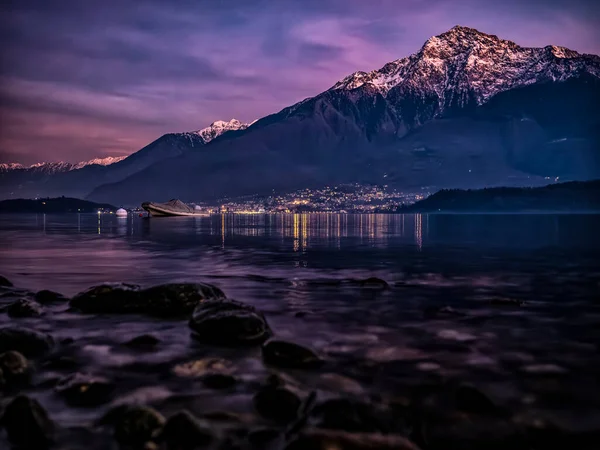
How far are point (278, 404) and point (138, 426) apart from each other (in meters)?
2.43

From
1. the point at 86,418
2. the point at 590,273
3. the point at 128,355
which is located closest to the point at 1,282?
the point at 128,355

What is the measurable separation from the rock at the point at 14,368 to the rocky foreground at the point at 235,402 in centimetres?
2

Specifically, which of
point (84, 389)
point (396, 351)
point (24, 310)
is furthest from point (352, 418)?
point (24, 310)

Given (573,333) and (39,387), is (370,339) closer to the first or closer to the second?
(573,333)

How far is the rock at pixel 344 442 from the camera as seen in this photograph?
21.4 ft

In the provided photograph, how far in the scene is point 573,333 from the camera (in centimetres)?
1416

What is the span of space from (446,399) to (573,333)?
7329 mm

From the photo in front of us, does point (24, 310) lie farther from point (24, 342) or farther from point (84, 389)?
point (84, 389)

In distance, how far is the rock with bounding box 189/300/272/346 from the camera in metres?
13.0

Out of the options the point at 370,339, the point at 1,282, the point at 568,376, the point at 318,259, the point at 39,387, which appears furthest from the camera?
Result: the point at 318,259

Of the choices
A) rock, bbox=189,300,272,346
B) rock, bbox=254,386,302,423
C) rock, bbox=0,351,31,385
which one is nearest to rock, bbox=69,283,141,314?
rock, bbox=189,300,272,346

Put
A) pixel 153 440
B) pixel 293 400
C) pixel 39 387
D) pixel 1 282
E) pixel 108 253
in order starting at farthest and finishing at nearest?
pixel 108 253
pixel 1 282
pixel 39 387
pixel 293 400
pixel 153 440

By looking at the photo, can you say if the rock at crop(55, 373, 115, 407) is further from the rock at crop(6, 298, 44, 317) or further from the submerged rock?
the rock at crop(6, 298, 44, 317)

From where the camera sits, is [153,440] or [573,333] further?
[573,333]
